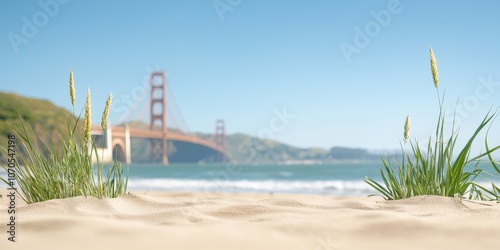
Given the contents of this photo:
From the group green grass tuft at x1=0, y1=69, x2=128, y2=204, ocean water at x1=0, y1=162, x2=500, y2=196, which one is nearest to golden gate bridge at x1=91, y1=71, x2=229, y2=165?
ocean water at x1=0, y1=162, x2=500, y2=196

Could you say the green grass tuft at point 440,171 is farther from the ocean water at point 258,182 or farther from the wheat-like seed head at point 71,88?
the ocean water at point 258,182

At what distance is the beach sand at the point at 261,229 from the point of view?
2.17 m

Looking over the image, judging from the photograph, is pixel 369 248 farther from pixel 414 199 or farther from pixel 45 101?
pixel 45 101

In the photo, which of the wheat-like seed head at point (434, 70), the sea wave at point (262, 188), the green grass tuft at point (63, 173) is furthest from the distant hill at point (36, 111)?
the wheat-like seed head at point (434, 70)

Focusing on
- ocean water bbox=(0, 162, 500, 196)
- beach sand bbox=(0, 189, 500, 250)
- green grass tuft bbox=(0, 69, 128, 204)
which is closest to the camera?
beach sand bbox=(0, 189, 500, 250)

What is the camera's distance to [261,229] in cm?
238

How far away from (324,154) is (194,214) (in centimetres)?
7327

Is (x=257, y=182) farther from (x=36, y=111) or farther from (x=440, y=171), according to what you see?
(x=36, y=111)

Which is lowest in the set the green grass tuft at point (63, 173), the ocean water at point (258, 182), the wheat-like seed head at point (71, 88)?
the ocean water at point (258, 182)

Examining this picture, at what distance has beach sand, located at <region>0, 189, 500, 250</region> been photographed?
2172 mm

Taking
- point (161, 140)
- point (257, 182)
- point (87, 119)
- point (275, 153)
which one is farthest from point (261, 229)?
point (275, 153)

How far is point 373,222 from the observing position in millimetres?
2420

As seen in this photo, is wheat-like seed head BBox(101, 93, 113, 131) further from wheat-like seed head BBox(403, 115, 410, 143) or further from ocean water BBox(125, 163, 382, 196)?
ocean water BBox(125, 163, 382, 196)

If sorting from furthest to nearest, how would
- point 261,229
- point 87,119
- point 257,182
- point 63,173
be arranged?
point 257,182
point 63,173
point 87,119
point 261,229
